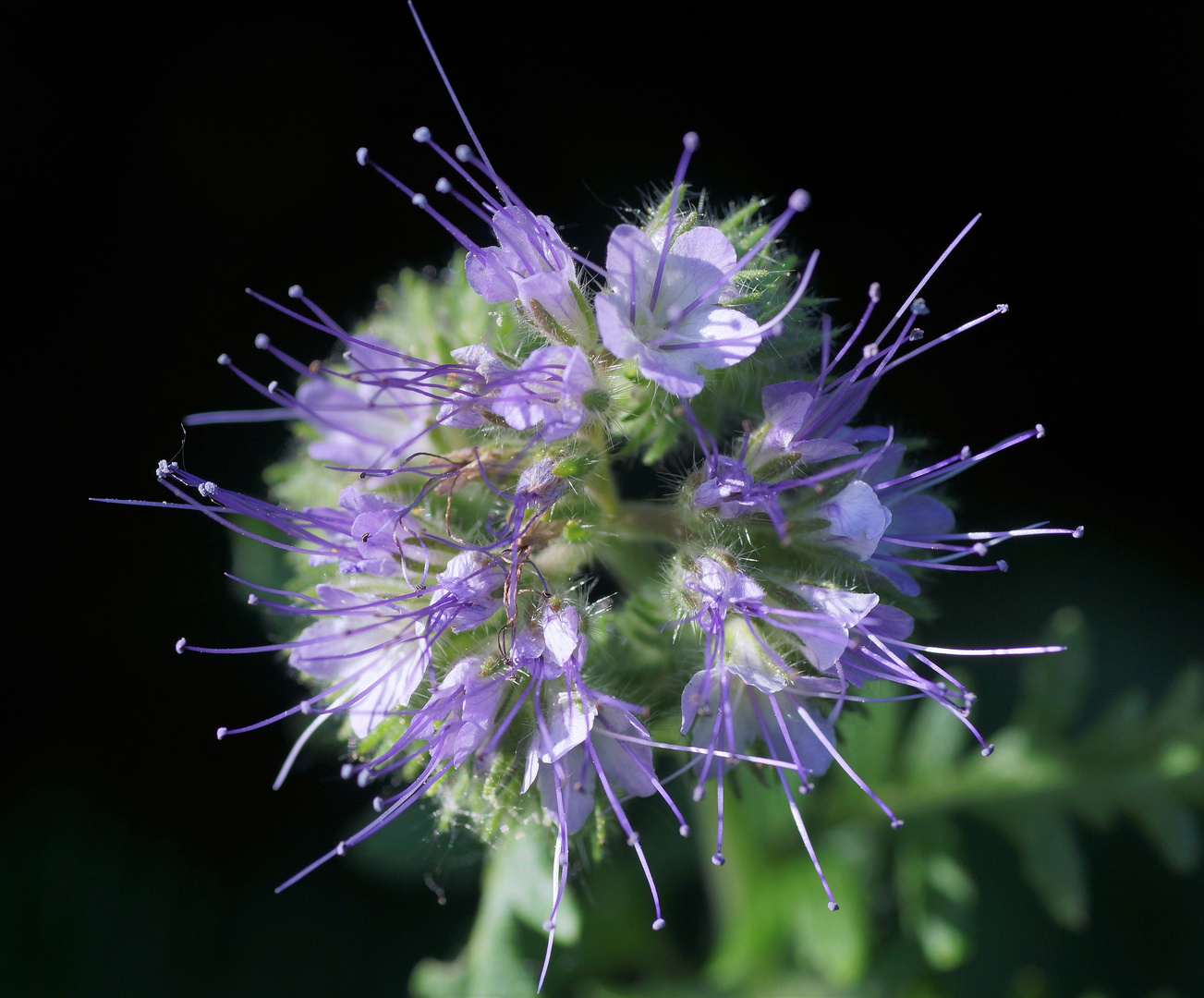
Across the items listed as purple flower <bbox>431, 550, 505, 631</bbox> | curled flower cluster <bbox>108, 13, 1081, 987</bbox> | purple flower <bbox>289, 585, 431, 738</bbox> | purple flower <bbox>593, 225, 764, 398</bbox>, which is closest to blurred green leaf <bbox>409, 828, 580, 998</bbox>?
curled flower cluster <bbox>108, 13, 1081, 987</bbox>

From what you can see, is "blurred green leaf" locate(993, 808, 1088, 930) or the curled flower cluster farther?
"blurred green leaf" locate(993, 808, 1088, 930)

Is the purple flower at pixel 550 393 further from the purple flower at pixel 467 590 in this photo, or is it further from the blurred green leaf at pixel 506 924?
the blurred green leaf at pixel 506 924

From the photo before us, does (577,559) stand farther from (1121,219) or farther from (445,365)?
(1121,219)

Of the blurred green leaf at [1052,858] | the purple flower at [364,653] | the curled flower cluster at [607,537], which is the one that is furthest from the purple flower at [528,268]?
the blurred green leaf at [1052,858]

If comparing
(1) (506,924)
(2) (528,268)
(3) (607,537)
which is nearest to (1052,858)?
(1) (506,924)

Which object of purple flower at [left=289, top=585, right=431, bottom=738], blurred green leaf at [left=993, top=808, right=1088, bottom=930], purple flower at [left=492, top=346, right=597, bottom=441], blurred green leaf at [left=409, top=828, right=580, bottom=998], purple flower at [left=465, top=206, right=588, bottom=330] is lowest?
blurred green leaf at [left=993, top=808, right=1088, bottom=930]

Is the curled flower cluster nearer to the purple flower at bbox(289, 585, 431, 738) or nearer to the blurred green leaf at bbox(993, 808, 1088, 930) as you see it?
the purple flower at bbox(289, 585, 431, 738)

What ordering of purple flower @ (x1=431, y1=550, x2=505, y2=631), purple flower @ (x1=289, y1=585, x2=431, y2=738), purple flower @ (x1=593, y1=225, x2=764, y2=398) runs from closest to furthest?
purple flower @ (x1=593, y1=225, x2=764, y2=398) → purple flower @ (x1=431, y1=550, x2=505, y2=631) → purple flower @ (x1=289, y1=585, x2=431, y2=738)

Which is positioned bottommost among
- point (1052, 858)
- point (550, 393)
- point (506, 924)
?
point (1052, 858)

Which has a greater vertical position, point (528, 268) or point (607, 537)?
point (528, 268)

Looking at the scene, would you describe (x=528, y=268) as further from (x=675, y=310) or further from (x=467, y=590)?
(x=467, y=590)
